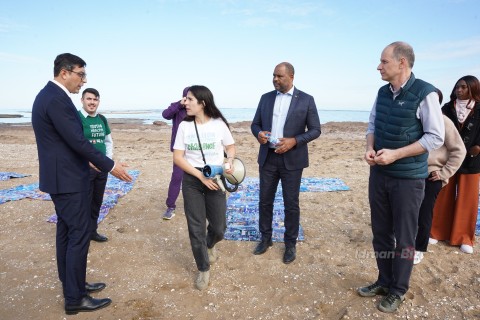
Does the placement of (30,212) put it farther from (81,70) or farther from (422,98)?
(422,98)

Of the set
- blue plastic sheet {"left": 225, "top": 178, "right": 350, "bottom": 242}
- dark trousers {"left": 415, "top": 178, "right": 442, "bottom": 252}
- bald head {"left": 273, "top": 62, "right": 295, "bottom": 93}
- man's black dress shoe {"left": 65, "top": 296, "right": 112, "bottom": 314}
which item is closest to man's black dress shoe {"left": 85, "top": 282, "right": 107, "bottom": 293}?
man's black dress shoe {"left": 65, "top": 296, "right": 112, "bottom": 314}

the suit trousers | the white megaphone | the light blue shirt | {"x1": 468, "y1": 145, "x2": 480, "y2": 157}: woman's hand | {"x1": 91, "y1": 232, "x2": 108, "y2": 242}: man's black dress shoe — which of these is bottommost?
{"x1": 91, "y1": 232, "x2": 108, "y2": 242}: man's black dress shoe

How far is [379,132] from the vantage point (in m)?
3.01

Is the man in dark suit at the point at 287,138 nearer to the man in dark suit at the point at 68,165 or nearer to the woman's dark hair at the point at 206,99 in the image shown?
the woman's dark hair at the point at 206,99

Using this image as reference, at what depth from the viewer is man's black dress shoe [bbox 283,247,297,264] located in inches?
157

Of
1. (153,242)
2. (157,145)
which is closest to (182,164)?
(153,242)

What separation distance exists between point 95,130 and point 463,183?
4.85 meters

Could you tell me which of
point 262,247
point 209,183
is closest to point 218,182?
point 209,183

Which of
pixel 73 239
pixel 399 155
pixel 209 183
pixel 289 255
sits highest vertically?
pixel 399 155

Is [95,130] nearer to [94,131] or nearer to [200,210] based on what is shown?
[94,131]

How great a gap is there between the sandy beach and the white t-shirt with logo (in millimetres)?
1388

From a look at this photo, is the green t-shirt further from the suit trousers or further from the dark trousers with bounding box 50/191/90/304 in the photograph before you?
the suit trousers

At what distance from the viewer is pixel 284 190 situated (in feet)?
13.2

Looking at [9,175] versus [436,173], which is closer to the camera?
[436,173]
